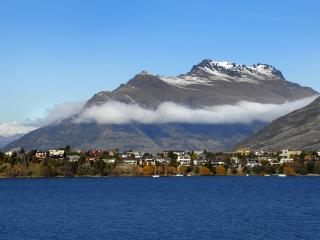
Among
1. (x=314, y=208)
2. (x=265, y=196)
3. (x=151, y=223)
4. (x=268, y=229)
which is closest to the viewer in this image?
(x=268, y=229)

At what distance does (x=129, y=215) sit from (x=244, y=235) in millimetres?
37867

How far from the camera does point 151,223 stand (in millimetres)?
121938

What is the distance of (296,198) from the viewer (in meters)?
185

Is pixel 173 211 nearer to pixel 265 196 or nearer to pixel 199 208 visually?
pixel 199 208

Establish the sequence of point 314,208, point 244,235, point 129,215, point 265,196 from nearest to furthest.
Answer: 1. point 244,235
2. point 129,215
3. point 314,208
4. point 265,196

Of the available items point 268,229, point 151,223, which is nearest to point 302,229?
point 268,229

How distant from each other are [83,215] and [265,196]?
70.6 metres

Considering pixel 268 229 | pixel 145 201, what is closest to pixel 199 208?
pixel 145 201

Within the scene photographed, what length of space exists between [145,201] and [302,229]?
7645cm

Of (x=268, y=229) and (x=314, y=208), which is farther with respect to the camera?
(x=314, y=208)

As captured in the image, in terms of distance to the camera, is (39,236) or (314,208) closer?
(39,236)

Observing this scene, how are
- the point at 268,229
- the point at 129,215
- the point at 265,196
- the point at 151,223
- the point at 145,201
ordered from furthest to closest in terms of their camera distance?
the point at 265,196
the point at 145,201
the point at 129,215
the point at 151,223
the point at 268,229

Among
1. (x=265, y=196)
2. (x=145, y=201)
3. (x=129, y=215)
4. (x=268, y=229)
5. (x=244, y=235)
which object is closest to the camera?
(x=244, y=235)

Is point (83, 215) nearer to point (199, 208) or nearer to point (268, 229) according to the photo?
point (199, 208)
